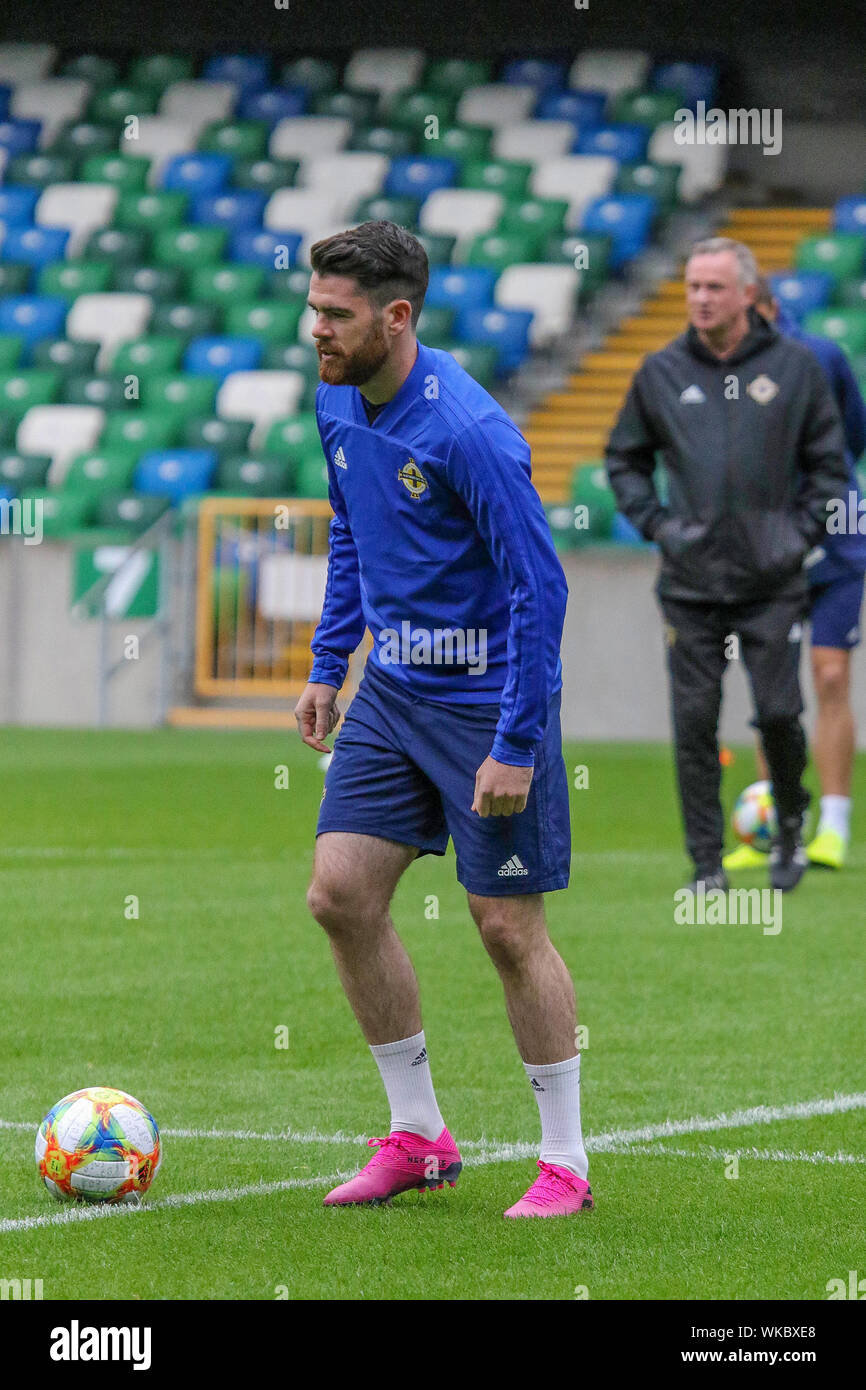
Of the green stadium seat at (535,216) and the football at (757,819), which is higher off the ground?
the green stadium seat at (535,216)

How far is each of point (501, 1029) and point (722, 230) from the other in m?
18.1

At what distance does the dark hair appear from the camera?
4.30 meters

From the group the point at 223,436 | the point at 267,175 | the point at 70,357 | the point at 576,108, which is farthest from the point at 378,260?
the point at 576,108

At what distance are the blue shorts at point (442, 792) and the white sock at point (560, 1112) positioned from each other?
36cm

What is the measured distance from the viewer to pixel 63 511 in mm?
19562

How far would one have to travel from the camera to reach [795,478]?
8.77 metres

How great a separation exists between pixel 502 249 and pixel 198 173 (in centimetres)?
430

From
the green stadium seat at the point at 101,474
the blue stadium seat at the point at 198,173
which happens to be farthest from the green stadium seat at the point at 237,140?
the green stadium seat at the point at 101,474

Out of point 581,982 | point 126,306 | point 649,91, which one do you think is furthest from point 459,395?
point 649,91

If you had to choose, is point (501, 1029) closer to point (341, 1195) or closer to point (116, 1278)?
point (341, 1195)

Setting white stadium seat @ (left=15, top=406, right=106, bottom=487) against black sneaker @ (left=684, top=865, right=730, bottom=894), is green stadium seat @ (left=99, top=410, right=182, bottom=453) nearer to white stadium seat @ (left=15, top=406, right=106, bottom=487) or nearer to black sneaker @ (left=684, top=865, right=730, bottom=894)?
white stadium seat @ (left=15, top=406, right=106, bottom=487)

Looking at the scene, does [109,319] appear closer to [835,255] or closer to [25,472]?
[25,472]

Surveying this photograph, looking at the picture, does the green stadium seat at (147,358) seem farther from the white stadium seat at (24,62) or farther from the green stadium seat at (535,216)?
the white stadium seat at (24,62)

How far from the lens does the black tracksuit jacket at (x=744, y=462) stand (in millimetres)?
8586
